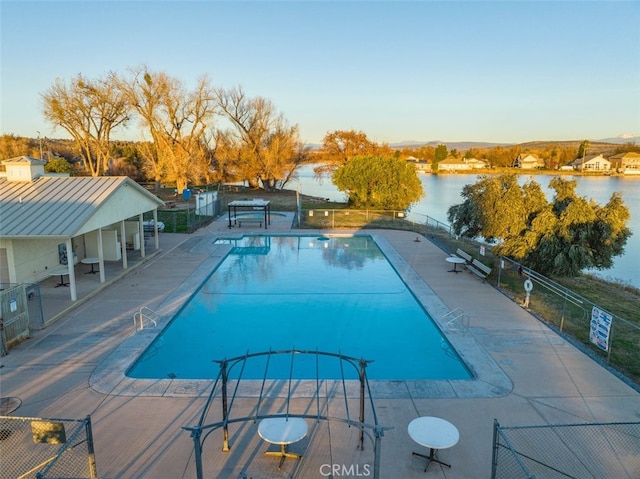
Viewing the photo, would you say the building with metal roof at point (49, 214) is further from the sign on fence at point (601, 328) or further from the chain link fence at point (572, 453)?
the sign on fence at point (601, 328)

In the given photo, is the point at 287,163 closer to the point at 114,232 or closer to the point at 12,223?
the point at 114,232

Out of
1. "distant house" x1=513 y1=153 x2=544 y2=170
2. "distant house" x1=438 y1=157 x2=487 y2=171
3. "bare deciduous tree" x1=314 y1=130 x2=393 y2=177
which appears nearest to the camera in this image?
"bare deciduous tree" x1=314 y1=130 x2=393 y2=177

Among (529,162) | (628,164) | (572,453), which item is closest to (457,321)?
(572,453)

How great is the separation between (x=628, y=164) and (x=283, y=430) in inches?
4771

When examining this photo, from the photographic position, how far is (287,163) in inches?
2074

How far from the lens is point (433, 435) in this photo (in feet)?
19.8

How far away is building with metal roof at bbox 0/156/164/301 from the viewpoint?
1236 cm

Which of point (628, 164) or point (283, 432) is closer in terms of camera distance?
point (283, 432)

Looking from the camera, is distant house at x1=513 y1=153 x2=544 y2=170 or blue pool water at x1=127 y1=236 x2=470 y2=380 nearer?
blue pool water at x1=127 y1=236 x2=470 y2=380

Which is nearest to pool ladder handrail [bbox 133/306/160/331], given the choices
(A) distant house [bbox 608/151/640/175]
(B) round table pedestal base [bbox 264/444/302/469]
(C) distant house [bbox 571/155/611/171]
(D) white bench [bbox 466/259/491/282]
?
(B) round table pedestal base [bbox 264/444/302/469]

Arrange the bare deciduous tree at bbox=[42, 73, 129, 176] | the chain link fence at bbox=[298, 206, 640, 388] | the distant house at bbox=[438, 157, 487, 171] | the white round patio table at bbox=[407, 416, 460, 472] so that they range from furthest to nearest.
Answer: the distant house at bbox=[438, 157, 487, 171]
the bare deciduous tree at bbox=[42, 73, 129, 176]
the chain link fence at bbox=[298, 206, 640, 388]
the white round patio table at bbox=[407, 416, 460, 472]

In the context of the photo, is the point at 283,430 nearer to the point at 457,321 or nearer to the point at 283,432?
the point at 283,432

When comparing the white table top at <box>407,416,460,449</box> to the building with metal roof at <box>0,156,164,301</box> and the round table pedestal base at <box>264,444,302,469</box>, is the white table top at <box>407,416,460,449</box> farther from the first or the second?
the building with metal roof at <box>0,156,164,301</box>

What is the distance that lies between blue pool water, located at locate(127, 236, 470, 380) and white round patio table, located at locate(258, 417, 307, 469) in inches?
99.0
